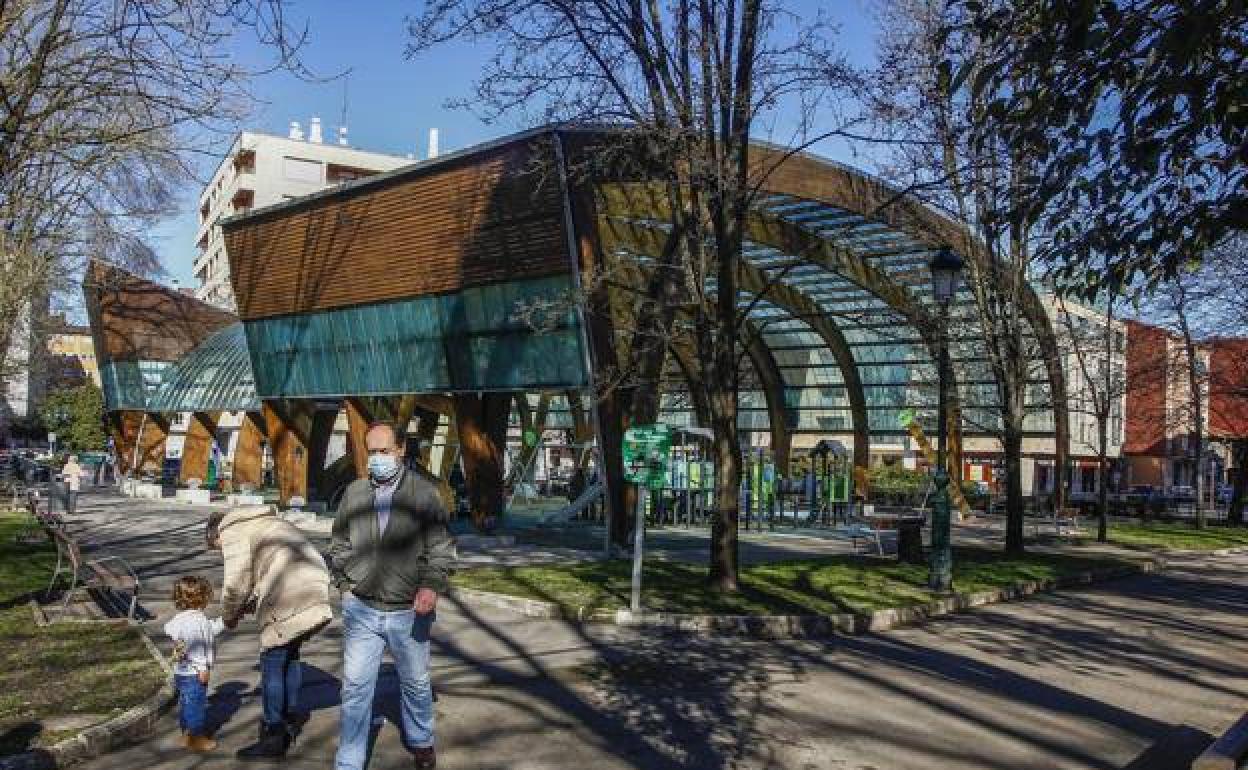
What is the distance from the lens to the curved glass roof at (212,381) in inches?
1537

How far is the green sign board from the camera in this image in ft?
41.6

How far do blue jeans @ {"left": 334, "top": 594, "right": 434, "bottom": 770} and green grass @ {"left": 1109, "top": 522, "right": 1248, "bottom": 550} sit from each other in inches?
1022

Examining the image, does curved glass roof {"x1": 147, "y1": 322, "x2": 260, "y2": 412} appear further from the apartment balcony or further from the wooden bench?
the apartment balcony

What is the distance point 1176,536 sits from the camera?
31875mm

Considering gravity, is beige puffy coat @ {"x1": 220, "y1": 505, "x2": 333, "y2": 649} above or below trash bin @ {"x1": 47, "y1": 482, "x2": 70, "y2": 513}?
above

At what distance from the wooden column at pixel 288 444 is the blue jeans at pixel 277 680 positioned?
27745 millimetres

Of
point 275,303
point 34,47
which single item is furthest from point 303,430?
point 34,47

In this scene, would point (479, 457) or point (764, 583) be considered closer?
point (764, 583)

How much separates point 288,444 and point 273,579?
28.2 meters

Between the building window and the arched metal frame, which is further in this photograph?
the building window

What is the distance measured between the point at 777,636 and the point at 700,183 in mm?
5947

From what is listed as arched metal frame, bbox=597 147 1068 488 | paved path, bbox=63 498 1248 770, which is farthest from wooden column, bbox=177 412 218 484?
paved path, bbox=63 498 1248 770

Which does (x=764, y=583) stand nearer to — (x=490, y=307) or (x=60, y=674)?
(x=60, y=674)

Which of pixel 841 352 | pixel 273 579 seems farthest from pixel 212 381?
pixel 273 579
